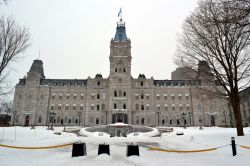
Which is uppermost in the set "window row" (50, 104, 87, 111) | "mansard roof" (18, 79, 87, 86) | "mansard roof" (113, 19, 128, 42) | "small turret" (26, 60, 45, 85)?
"mansard roof" (113, 19, 128, 42)

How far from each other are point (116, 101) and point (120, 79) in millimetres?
6576

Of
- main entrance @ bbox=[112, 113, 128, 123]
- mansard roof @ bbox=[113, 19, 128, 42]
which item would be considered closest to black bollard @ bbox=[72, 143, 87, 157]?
main entrance @ bbox=[112, 113, 128, 123]

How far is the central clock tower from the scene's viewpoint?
52.5m

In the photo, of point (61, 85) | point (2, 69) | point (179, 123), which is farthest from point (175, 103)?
point (2, 69)

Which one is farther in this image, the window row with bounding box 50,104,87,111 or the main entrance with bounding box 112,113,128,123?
the window row with bounding box 50,104,87,111

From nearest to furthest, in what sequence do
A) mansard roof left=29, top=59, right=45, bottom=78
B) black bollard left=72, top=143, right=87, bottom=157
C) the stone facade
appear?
black bollard left=72, top=143, right=87, bottom=157 < the stone facade < mansard roof left=29, top=59, right=45, bottom=78

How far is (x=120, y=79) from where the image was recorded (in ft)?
182

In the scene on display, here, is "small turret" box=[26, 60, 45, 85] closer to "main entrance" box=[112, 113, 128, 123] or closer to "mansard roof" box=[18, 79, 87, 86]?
"mansard roof" box=[18, 79, 87, 86]

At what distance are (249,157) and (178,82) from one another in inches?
2066

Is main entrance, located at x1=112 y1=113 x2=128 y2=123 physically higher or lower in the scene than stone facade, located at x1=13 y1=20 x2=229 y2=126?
lower

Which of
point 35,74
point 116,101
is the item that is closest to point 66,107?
point 35,74

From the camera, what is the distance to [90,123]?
176 ft

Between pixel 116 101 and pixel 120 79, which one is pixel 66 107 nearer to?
pixel 116 101

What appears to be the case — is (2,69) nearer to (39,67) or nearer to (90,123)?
(90,123)
